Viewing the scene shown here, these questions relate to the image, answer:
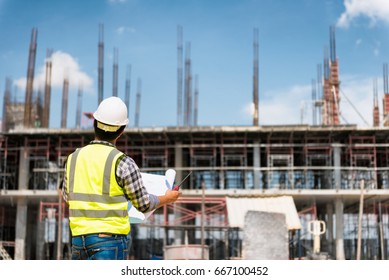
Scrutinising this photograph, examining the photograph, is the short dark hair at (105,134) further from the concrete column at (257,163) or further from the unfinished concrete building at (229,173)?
the concrete column at (257,163)

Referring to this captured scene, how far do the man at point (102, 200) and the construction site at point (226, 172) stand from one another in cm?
2374

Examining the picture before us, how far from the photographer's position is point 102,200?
2934 mm

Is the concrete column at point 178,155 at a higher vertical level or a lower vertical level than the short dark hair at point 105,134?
higher

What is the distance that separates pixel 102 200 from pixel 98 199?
2 cm

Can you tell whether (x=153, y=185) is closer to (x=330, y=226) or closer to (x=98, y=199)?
(x=98, y=199)

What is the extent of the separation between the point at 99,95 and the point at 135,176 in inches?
1225

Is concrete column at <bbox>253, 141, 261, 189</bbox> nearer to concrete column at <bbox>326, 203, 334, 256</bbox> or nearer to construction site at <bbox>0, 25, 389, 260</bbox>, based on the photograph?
construction site at <bbox>0, 25, 389, 260</bbox>

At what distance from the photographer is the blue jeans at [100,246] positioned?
2.92 m

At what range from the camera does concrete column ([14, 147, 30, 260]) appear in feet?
102

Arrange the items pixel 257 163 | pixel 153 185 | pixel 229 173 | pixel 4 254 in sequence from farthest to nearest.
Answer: pixel 229 173, pixel 257 163, pixel 4 254, pixel 153 185

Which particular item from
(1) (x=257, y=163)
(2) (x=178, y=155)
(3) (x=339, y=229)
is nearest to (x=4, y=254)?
(2) (x=178, y=155)

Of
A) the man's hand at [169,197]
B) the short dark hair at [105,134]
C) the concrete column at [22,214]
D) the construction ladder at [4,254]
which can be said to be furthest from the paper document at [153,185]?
the concrete column at [22,214]

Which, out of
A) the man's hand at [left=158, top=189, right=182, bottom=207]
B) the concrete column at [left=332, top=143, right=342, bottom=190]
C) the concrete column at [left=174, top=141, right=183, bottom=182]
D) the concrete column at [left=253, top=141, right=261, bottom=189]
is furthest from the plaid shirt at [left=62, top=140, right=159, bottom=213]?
the concrete column at [left=174, top=141, right=183, bottom=182]
